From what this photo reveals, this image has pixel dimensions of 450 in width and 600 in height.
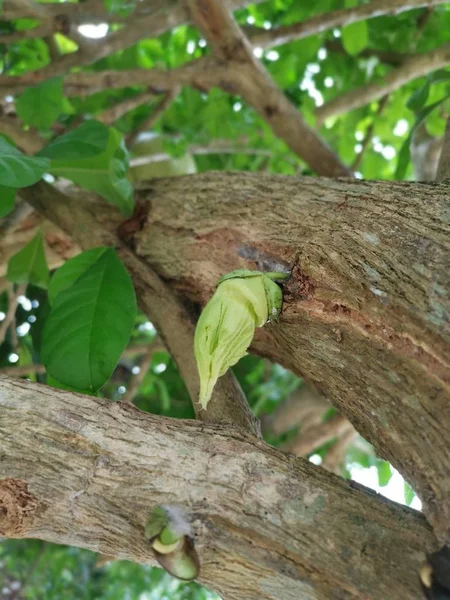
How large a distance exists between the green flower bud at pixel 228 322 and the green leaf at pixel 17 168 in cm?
37

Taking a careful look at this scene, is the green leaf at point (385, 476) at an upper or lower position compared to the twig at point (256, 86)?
lower

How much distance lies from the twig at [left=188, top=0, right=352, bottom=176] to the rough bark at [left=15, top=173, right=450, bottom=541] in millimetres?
488

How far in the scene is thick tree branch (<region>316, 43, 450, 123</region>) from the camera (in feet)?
6.17

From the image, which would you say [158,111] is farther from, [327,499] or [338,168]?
[327,499]

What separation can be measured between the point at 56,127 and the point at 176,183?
66cm

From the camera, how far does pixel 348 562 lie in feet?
2.15

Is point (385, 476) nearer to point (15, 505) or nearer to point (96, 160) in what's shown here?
point (15, 505)

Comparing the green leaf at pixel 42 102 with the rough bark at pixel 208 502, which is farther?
the green leaf at pixel 42 102

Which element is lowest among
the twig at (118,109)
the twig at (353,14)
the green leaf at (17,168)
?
the twig at (118,109)

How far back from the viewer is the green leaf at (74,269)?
1192mm

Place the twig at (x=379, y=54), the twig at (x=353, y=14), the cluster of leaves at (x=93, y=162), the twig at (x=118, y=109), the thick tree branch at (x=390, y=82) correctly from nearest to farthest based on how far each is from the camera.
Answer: the cluster of leaves at (x=93, y=162) → the twig at (x=353, y=14) → the twig at (x=118, y=109) → the thick tree branch at (x=390, y=82) → the twig at (x=379, y=54)

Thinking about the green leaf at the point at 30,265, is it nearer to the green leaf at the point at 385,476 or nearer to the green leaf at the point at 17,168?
the green leaf at the point at 17,168

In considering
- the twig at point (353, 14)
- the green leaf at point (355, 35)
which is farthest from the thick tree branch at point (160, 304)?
the green leaf at point (355, 35)

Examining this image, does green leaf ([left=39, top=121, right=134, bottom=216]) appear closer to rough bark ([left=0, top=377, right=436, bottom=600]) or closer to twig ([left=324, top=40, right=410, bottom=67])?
rough bark ([left=0, top=377, right=436, bottom=600])
